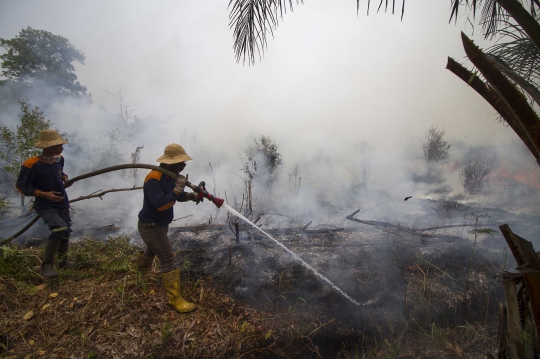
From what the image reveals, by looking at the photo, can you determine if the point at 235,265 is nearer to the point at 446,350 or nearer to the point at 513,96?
the point at 446,350

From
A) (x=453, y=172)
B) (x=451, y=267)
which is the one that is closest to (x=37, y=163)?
(x=451, y=267)

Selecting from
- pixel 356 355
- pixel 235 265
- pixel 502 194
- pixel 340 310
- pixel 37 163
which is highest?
pixel 37 163

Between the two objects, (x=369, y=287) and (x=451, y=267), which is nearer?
(x=369, y=287)

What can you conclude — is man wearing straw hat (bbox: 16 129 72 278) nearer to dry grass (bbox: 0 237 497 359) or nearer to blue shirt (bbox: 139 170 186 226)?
dry grass (bbox: 0 237 497 359)

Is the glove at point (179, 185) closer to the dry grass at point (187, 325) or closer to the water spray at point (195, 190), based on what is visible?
the water spray at point (195, 190)

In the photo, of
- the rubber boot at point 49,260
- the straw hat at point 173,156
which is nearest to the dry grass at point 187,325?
the rubber boot at point 49,260

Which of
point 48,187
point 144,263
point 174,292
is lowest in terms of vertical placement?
point 174,292

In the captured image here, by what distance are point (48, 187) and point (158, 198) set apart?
1688 millimetres

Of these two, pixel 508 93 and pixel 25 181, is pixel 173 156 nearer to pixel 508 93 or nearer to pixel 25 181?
pixel 25 181

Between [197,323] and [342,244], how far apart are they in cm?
335

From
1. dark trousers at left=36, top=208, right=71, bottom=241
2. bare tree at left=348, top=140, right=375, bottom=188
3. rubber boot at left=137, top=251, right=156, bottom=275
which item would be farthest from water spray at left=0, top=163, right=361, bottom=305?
bare tree at left=348, top=140, right=375, bottom=188

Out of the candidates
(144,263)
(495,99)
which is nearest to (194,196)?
(144,263)

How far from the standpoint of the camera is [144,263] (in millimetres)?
3871

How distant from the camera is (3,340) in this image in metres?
2.85
